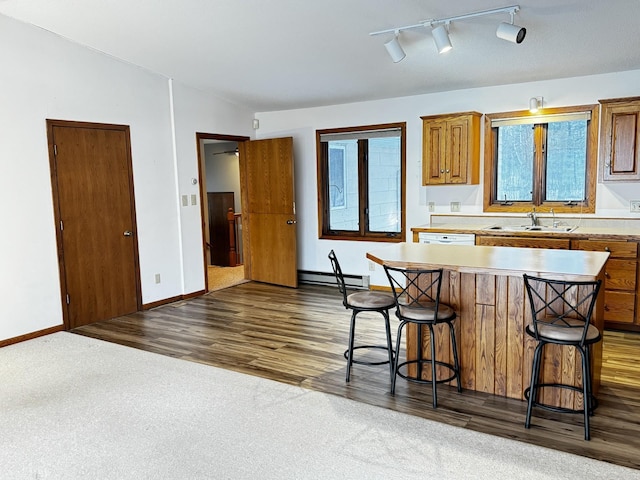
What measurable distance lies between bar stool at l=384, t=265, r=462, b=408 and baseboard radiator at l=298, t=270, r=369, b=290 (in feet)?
9.13

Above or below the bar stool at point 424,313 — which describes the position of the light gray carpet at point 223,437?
below

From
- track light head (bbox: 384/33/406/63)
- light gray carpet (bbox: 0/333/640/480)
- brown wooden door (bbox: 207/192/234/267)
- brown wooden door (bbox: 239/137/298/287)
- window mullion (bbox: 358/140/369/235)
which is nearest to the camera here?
light gray carpet (bbox: 0/333/640/480)

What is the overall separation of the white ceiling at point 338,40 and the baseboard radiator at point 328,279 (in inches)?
90.3

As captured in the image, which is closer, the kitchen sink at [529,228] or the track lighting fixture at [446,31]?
the track lighting fixture at [446,31]

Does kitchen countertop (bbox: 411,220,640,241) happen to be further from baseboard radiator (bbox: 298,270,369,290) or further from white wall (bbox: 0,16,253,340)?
white wall (bbox: 0,16,253,340)

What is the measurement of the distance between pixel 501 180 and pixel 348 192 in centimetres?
191

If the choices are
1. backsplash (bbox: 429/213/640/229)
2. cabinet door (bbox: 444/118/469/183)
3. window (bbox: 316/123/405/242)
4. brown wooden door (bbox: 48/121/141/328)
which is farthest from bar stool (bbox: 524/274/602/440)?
brown wooden door (bbox: 48/121/141/328)

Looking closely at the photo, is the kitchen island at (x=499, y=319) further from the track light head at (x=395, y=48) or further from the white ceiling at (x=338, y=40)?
the white ceiling at (x=338, y=40)

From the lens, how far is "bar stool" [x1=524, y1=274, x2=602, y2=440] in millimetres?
2684

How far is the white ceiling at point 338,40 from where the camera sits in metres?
3.71

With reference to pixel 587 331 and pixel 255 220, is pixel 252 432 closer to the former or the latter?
pixel 587 331

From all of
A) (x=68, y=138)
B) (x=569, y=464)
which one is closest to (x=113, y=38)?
(x=68, y=138)

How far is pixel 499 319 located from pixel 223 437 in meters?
1.80

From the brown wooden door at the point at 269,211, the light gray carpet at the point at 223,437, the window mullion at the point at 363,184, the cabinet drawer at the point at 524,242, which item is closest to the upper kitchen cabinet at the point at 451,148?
the cabinet drawer at the point at 524,242
